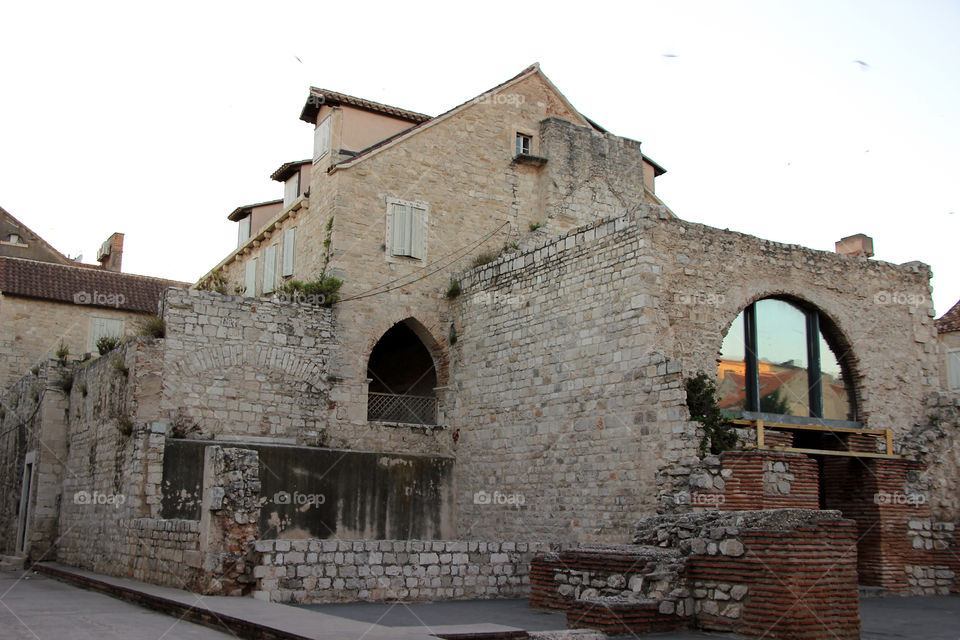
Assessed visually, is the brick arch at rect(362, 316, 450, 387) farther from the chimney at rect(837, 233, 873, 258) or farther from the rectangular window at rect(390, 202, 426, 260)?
the chimney at rect(837, 233, 873, 258)

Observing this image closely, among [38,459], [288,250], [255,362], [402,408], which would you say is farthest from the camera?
[288,250]

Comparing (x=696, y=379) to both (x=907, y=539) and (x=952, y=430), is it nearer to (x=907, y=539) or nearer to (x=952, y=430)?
(x=907, y=539)

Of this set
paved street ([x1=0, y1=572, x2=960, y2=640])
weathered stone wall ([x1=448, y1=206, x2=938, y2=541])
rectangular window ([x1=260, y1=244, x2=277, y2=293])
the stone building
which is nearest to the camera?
paved street ([x1=0, y1=572, x2=960, y2=640])

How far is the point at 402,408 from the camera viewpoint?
20.1 m

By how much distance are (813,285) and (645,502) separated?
5.37 m

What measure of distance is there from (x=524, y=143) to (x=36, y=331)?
52.3ft

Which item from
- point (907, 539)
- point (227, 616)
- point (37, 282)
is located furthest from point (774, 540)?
point (37, 282)
